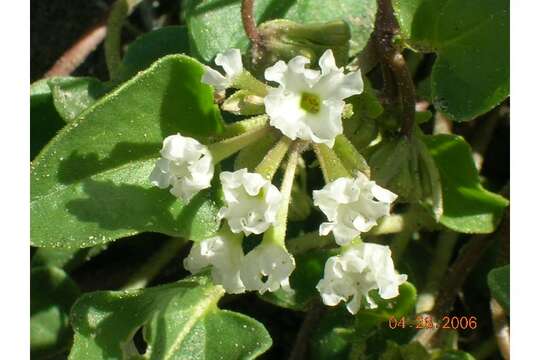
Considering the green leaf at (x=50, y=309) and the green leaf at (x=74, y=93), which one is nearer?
the green leaf at (x=74, y=93)

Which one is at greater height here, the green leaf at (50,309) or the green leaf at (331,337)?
the green leaf at (50,309)

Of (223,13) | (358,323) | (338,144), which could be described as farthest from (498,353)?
(223,13)

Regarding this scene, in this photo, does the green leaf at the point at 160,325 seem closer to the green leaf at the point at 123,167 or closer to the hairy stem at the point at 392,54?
the green leaf at the point at 123,167

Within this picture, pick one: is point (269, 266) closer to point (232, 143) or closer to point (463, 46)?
point (232, 143)

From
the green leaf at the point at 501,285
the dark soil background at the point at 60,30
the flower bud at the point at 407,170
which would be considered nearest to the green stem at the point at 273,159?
the flower bud at the point at 407,170

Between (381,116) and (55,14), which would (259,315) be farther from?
(55,14)
